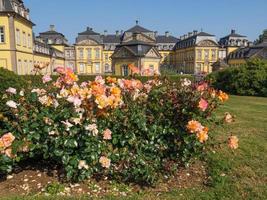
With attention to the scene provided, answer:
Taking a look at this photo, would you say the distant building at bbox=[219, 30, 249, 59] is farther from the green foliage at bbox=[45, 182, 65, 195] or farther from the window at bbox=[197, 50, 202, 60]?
the green foliage at bbox=[45, 182, 65, 195]

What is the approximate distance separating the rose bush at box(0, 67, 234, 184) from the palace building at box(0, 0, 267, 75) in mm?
24553

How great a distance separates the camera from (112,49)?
76188 millimetres

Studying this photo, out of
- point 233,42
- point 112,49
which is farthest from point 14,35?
point 233,42

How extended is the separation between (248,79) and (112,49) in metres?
58.8

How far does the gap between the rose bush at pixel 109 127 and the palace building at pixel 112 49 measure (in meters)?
24.6

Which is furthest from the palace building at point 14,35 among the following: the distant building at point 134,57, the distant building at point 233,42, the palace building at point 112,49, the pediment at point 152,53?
the distant building at point 233,42

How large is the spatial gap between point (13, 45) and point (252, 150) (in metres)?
24.9

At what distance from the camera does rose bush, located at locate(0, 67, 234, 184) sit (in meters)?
3.62

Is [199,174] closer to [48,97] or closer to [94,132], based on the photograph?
[94,132]

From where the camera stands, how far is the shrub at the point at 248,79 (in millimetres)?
19469

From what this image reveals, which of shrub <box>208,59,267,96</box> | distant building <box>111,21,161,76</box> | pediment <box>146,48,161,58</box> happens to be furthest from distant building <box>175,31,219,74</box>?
shrub <box>208,59,267,96</box>

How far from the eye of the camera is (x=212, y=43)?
234 ft

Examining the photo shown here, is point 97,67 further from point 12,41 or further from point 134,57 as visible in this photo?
point 12,41

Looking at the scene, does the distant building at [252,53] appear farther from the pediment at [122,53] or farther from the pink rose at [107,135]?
the pink rose at [107,135]
